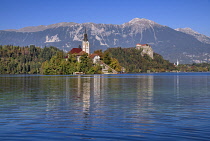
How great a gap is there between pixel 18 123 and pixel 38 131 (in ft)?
11.1

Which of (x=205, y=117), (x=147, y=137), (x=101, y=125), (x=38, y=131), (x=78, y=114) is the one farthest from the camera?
(x=78, y=114)

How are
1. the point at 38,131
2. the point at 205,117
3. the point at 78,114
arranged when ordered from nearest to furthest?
1. the point at 38,131
2. the point at 205,117
3. the point at 78,114

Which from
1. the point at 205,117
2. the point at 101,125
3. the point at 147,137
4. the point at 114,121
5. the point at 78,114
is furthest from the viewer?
the point at 78,114

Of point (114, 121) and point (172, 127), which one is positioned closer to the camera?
point (172, 127)

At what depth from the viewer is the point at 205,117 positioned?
25250mm

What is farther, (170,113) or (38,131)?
(170,113)

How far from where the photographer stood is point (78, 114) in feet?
88.6

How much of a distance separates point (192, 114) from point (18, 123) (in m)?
14.0

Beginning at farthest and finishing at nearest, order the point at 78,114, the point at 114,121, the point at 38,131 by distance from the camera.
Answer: the point at 78,114, the point at 114,121, the point at 38,131

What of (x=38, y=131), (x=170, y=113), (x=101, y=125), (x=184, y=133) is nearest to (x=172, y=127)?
(x=184, y=133)

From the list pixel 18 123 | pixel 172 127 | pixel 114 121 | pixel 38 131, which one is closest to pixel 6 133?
pixel 38 131

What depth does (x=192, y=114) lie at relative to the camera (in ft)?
88.7

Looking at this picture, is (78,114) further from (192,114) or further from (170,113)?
(192,114)

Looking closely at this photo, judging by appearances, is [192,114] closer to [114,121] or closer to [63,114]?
[114,121]
